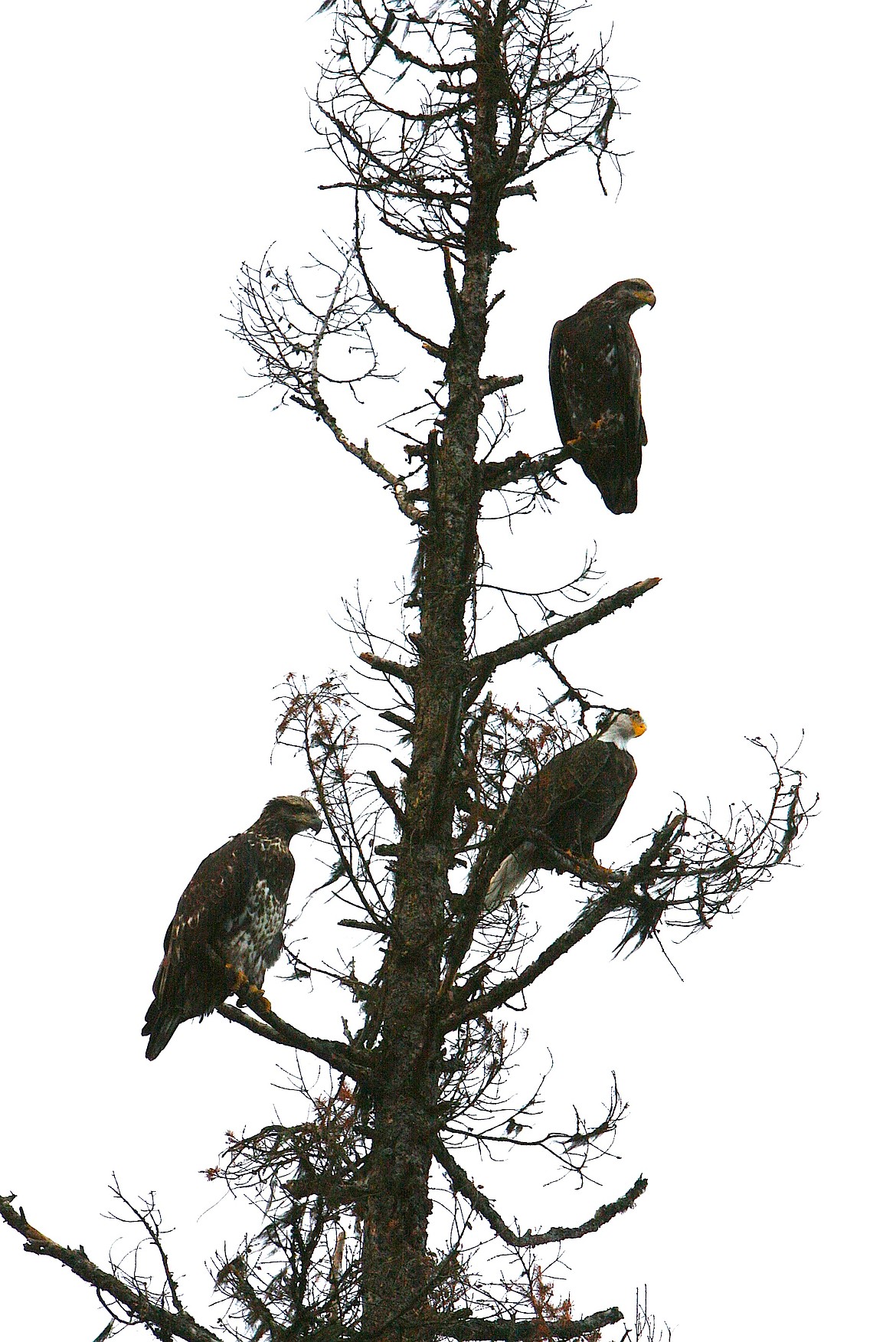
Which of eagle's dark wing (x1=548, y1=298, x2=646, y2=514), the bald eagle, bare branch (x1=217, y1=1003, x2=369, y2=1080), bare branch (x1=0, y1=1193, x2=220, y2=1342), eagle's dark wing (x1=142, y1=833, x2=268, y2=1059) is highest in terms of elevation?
eagle's dark wing (x1=548, y1=298, x2=646, y2=514)

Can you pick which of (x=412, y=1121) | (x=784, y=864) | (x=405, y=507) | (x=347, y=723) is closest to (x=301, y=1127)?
(x=412, y=1121)

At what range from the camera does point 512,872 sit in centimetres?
749

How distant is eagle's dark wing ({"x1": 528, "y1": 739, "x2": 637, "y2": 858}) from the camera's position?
24.6 feet

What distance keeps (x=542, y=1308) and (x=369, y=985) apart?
4.57 ft

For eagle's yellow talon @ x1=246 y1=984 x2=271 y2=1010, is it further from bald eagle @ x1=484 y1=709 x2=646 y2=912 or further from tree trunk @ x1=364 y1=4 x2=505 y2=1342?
bald eagle @ x1=484 y1=709 x2=646 y2=912

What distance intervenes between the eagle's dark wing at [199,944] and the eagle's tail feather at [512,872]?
1315 millimetres

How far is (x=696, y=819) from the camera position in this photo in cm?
520

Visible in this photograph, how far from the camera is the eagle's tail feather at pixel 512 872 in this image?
7379 mm

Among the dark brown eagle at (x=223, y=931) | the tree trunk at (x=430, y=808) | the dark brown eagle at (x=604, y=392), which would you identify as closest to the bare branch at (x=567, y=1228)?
the tree trunk at (x=430, y=808)

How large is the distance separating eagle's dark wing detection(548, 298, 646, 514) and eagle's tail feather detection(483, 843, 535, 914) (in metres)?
2.24

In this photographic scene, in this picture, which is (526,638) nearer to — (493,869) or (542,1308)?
(493,869)

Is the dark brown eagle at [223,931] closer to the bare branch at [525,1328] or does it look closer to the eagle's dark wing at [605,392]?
the bare branch at [525,1328]

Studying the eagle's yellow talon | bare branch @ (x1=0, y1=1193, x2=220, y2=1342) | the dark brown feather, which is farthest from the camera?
the dark brown feather

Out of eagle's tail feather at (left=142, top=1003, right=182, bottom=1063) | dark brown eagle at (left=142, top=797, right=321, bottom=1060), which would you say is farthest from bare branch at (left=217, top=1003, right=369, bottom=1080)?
eagle's tail feather at (left=142, top=1003, right=182, bottom=1063)
